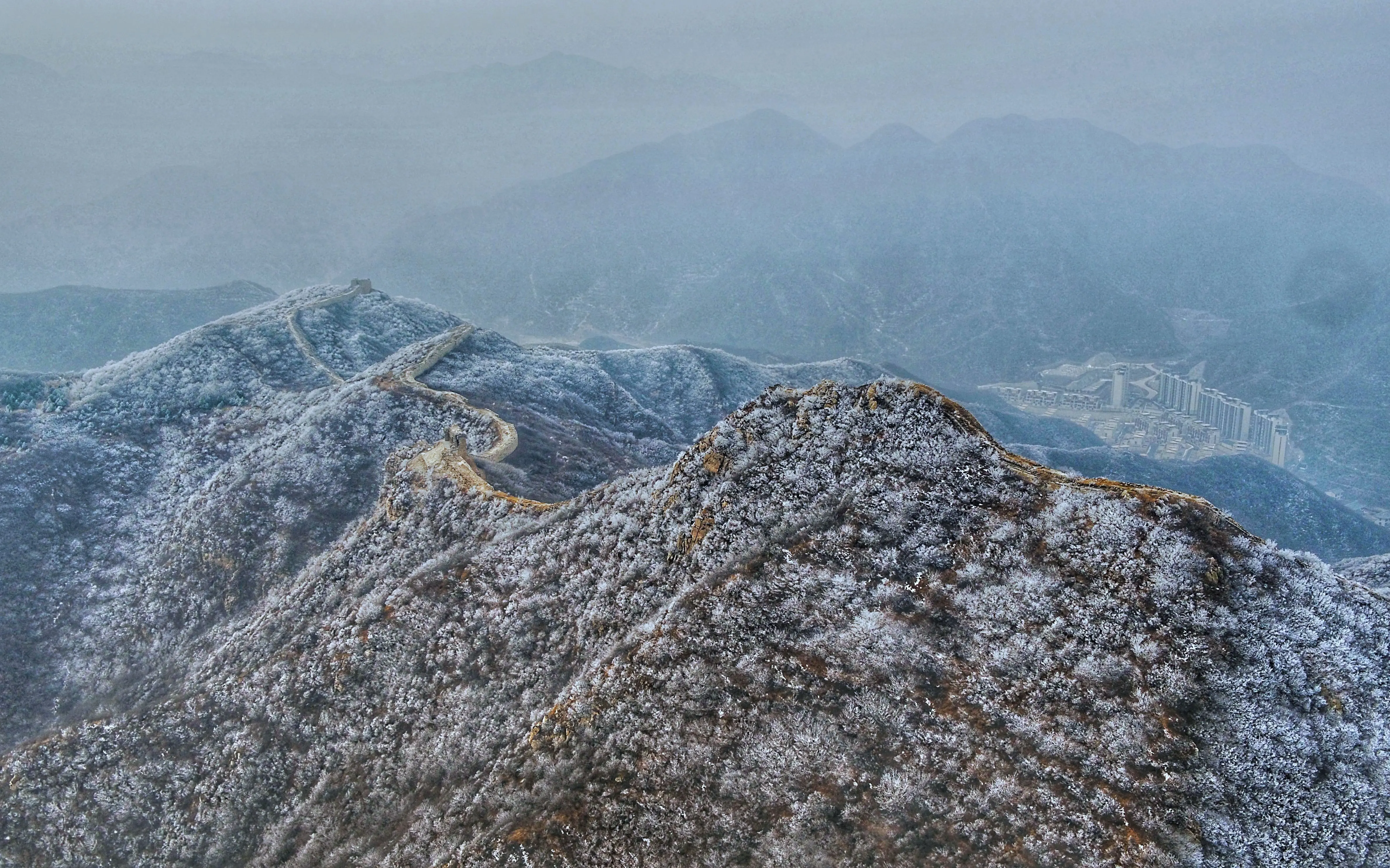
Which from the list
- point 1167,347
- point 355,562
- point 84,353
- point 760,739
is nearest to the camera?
point 760,739

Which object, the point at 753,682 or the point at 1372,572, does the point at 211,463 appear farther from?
the point at 1372,572

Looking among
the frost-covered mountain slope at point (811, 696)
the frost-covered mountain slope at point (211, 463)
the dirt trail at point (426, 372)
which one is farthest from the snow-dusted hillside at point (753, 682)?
the dirt trail at point (426, 372)

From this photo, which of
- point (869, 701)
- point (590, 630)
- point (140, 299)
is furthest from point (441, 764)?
point (140, 299)

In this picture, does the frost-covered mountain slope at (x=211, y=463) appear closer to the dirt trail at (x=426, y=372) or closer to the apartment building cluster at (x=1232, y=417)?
the dirt trail at (x=426, y=372)

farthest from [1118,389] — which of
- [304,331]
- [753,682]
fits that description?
[753,682]

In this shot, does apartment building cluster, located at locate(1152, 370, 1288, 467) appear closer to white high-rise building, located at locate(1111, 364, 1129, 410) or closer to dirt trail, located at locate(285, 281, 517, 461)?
white high-rise building, located at locate(1111, 364, 1129, 410)

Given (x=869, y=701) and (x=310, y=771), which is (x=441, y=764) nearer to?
(x=310, y=771)
